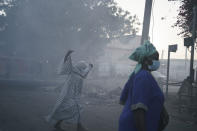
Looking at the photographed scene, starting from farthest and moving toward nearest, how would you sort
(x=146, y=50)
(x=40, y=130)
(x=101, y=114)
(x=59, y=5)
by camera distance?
(x=59, y=5)
(x=101, y=114)
(x=40, y=130)
(x=146, y=50)

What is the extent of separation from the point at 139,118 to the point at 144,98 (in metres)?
0.20

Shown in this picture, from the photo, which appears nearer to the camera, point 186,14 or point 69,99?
point 69,99

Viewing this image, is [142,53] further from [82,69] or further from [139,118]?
[82,69]

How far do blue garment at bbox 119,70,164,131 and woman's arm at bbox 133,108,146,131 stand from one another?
0.13 ft

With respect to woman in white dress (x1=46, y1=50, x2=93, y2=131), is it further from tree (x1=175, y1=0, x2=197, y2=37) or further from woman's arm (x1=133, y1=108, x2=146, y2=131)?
tree (x1=175, y1=0, x2=197, y2=37)

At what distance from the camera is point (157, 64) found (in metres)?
2.39

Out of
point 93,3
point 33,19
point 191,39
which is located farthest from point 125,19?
point 191,39

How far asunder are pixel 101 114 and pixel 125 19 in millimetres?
20052

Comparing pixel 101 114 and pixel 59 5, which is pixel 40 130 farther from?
pixel 59 5

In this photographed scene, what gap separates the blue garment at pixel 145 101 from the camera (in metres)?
2.08

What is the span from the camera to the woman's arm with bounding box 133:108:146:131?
2.07 metres

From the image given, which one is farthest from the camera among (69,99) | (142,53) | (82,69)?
(82,69)

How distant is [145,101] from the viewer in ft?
6.75

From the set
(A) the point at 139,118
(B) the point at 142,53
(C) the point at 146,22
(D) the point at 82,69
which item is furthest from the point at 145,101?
(C) the point at 146,22
